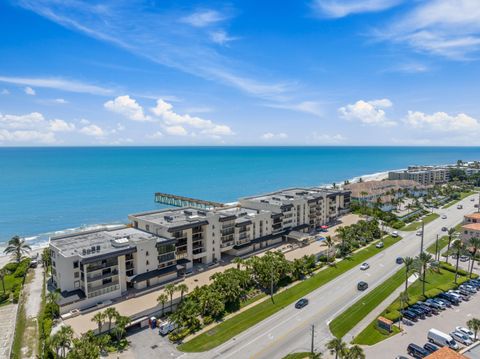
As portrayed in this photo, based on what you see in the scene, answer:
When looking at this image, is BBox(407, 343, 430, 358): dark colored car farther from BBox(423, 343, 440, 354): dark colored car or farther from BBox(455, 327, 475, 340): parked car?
BBox(455, 327, 475, 340): parked car

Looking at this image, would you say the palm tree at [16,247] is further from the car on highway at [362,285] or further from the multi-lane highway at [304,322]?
the car on highway at [362,285]

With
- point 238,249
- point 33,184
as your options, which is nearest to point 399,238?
point 238,249

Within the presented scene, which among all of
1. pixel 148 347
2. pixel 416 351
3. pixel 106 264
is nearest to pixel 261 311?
pixel 148 347

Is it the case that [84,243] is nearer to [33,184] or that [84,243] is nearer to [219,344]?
[219,344]

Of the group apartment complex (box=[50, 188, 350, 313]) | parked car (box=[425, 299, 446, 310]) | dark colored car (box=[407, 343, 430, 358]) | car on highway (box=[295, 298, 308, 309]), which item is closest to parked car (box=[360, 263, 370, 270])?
parked car (box=[425, 299, 446, 310])

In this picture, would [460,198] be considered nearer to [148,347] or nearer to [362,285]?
[362,285]

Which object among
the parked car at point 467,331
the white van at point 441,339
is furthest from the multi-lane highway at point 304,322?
the parked car at point 467,331
